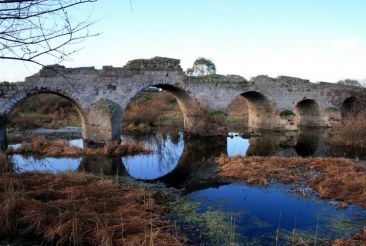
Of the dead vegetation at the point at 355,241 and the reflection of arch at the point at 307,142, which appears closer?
the dead vegetation at the point at 355,241

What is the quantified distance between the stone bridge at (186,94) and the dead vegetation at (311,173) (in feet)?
16.9

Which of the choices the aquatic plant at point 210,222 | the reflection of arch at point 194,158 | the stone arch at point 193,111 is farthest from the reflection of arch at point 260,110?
the aquatic plant at point 210,222

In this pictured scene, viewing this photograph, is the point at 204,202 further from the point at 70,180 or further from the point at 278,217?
the point at 70,180

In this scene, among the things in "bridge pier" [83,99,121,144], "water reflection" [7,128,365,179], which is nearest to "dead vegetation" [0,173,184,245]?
"water reflection" [7,128,365,179]

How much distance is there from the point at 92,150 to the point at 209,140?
6111 mm

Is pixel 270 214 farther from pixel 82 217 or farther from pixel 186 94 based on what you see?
pixel 186 94

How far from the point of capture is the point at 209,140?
55.2ft

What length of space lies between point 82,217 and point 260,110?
18.1 metres

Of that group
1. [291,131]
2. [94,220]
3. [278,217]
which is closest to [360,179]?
[278,217]

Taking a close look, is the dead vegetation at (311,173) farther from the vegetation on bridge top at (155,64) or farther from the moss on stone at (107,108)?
the vegetation on bridge top at (155,64)

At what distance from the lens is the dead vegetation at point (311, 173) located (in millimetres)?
7836

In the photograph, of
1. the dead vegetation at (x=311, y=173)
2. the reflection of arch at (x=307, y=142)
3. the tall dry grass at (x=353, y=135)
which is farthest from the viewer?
the tall dry grass at (x=353, y=135)

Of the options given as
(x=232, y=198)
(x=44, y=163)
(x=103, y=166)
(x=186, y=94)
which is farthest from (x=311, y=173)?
(x=186, y=94)

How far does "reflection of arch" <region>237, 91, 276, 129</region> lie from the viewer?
2081 cm
